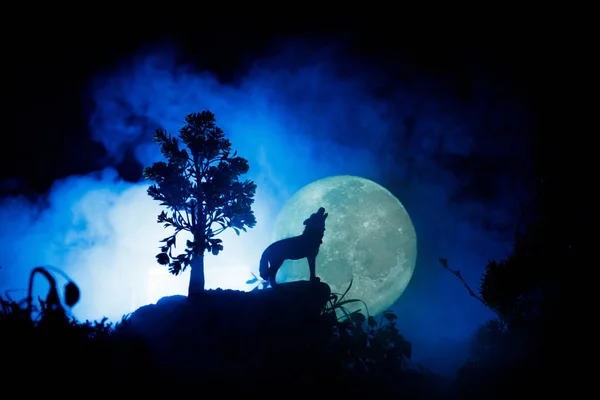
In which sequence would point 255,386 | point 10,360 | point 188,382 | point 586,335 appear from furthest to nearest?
point 586,335 → point 255,386 → point 188,382 → point 10,360

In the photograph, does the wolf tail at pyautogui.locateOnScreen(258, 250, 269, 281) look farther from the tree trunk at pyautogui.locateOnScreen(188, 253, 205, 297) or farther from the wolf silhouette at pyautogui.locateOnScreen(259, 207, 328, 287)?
the tree trunk at pyautogui.locateOnScreen(188, 253, 205, 297)

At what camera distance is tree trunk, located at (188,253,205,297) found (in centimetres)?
951

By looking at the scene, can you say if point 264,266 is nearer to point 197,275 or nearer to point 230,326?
point 230,326

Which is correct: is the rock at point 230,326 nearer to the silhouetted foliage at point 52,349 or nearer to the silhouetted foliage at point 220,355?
the silhouetted foliage at point 220,355

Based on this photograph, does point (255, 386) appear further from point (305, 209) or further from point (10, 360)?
point (305, 209)

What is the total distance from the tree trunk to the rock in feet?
1.57

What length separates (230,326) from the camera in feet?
26.7

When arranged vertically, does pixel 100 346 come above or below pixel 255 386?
above

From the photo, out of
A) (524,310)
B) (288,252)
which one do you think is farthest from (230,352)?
(524,310)

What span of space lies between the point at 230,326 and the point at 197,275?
90.6 inches

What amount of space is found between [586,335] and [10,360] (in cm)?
1220

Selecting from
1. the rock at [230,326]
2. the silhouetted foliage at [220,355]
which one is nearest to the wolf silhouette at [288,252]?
the rock at [230,326]

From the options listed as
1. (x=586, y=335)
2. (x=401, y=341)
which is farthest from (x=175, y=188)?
(x=586, y=335)

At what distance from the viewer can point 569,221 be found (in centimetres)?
1073
